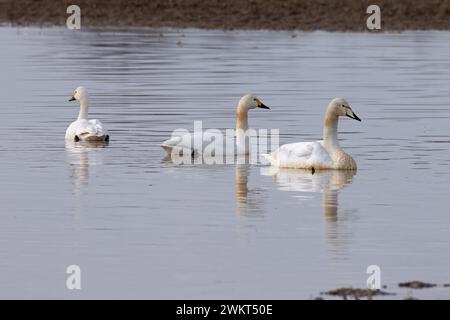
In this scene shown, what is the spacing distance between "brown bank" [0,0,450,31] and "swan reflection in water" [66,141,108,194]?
2470cm

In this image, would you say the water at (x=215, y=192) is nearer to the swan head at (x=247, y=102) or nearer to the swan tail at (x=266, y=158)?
the swan tail at (x=266, y=158)

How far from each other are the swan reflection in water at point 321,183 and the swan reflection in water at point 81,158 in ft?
6.93

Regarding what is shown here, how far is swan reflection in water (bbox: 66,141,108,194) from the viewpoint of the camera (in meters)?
16.3

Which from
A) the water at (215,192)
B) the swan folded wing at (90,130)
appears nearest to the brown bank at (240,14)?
the water at (215,192)

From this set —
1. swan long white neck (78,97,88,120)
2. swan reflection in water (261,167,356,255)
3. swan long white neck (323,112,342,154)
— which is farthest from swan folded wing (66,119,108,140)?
swan long white neck (323,112,342,154)

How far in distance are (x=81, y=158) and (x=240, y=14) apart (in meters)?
27.6

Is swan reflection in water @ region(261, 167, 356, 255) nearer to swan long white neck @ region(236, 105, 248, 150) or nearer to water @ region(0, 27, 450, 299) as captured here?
water @ region(0, 27, 450, 299)

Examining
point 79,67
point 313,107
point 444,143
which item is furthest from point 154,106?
point 79,67

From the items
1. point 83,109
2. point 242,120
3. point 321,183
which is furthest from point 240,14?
point 321,183

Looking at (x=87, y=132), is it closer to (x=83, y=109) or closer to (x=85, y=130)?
(x=85, y=130)

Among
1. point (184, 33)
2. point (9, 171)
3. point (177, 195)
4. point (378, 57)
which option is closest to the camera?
point (177, 195)

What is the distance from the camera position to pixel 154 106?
25.2 metres

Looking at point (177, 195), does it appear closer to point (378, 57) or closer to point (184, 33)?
point (378, 57)
